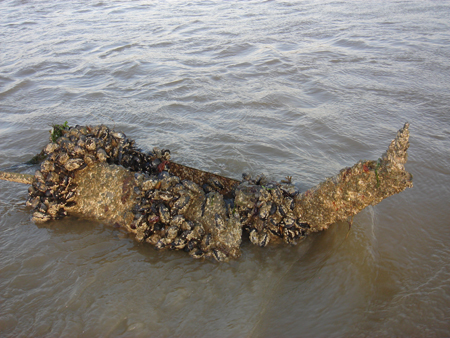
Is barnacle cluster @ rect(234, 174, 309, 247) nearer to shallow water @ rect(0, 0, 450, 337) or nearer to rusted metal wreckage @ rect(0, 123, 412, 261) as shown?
rusted metal wreckage @ rect(0, 123, 412, 261)

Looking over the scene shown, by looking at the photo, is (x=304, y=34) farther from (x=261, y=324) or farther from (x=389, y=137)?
(x=261, y=324)

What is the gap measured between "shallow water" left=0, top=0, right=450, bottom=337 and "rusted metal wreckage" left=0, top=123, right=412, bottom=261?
0.20 meters

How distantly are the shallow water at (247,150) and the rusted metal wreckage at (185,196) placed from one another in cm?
20

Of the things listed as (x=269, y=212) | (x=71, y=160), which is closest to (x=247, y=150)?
(x=269, y=212)

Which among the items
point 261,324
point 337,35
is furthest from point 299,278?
point 337,35

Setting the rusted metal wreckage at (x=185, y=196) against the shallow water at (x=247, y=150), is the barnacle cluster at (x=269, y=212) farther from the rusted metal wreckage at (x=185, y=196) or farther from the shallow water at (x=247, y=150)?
the shallow water at (x=247, y=150)

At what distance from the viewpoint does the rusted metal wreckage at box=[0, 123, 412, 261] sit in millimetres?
2779

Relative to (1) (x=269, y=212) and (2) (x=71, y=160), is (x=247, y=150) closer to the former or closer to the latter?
(1) (x=269, y=212)

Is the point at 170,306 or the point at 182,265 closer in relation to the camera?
the point at 170,306

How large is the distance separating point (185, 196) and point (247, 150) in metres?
2.07

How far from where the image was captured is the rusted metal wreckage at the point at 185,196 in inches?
109

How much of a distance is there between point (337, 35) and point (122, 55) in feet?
22.4

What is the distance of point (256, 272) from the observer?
302cm

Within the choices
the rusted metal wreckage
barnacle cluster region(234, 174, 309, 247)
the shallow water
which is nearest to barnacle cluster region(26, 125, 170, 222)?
the rusted metal wreckage
